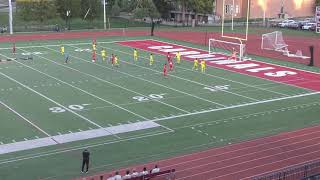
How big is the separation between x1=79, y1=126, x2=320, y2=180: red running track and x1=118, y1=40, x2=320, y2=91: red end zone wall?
1111cm

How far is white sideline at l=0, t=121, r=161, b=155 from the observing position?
18859mm

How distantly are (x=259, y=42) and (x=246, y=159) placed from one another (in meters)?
35.9

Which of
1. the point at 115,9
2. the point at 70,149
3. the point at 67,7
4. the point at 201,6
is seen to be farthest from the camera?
the point at 115,9

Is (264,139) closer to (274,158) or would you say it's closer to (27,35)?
(274,158)

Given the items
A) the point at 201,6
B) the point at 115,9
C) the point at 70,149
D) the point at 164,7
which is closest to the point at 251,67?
the point at 70,149

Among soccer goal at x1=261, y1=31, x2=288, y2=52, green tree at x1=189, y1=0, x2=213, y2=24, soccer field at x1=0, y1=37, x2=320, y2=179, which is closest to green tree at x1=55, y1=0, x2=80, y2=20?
green tree at x1=189, y1=0, x2=213, y2=24

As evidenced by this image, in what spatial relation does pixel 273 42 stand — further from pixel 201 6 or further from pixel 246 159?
pixel 246 159

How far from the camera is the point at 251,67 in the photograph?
37.2 meters

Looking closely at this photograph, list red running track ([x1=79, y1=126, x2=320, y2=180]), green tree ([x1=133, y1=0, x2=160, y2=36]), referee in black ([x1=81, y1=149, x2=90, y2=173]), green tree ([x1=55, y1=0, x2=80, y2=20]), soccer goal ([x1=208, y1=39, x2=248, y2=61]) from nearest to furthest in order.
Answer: referee in black ([x1=81, y1=149, x2=90, y2=173]) → red running track ([x1=79, y1=126, x2=320, y2=180]) → soccer goal ([x1=208, y1=39, x2=248, y2=61]) → green tree ([x1=55, y1=0, x2=80, y2=20]) → green tree ([x1=133, y1=0, x2=160, y2=36])

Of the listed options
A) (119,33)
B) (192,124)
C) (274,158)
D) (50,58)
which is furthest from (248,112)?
(119,33)

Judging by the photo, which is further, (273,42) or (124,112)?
(273,42)

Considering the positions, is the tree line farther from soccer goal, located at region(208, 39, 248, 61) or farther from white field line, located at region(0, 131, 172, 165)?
white field line, located at region(0, 131, 172, 165)

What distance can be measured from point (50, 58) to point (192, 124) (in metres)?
19.0

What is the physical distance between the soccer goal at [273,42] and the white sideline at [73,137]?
27.0 metres
